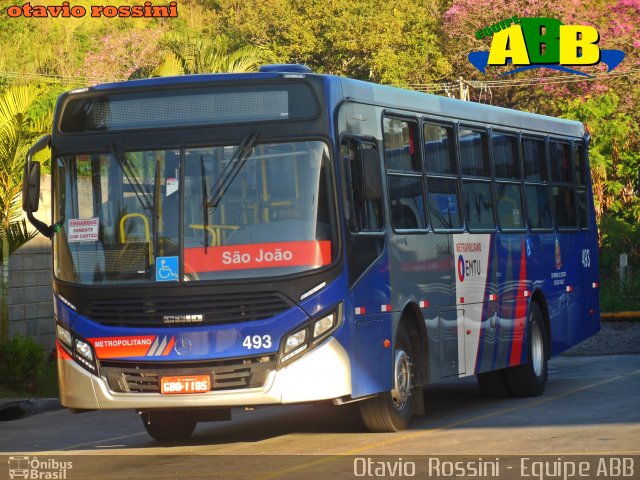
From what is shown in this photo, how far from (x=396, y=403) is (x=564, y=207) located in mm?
6631

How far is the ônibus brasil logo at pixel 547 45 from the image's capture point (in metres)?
50.5

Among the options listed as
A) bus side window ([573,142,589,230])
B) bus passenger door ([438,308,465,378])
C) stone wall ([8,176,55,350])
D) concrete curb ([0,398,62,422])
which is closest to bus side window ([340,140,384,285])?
bus passenger door ([438,308,465,378])

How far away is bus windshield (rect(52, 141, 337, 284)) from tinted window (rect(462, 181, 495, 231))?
3.72 m

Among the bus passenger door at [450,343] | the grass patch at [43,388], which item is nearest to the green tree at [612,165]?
the grass patch at [43,388]

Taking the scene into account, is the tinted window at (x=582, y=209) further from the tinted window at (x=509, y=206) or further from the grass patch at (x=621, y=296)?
the grass patch at (x=621, y=296)

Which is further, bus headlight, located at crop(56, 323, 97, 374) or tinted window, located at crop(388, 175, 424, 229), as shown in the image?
tinted window, located at crop(388, 175, 424, 229)

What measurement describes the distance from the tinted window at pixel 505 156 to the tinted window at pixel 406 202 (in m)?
2.72

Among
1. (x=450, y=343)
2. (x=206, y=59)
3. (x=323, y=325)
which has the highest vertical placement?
(x=206, y=59)

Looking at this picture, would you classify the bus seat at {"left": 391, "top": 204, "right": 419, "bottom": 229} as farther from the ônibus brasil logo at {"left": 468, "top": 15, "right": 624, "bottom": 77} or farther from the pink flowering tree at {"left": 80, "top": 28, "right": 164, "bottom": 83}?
the pink flowering tree at {"left": 80, "top": 28, "right": 164, "bottom": 83}

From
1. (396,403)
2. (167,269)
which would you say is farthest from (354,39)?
(167,269)

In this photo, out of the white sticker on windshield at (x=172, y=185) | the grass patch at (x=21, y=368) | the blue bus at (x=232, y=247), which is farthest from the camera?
the grass patch at (x=21, y=368)

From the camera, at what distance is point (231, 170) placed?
12.5 metres

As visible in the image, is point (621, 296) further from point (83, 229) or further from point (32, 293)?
point (83, 229)

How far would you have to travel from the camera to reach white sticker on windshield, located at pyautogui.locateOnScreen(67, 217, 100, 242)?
41.8 ft
